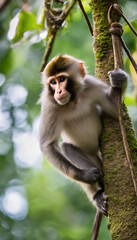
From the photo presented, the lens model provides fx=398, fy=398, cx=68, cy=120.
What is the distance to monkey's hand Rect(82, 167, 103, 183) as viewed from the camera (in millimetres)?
4531

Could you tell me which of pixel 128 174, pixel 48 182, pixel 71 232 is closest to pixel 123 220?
pixel 128 174

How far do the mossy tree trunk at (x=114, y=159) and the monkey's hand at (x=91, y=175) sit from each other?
74 cm

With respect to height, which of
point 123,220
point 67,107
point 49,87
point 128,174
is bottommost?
point 123,220

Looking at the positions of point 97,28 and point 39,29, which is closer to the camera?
point 97,28

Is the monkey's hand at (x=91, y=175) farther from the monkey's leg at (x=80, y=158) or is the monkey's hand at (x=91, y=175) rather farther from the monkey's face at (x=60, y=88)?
the monkey's face at (x=60, y=88)

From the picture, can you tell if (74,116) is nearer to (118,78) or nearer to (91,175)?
(91,175)

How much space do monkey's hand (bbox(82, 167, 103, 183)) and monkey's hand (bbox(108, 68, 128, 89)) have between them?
101cm

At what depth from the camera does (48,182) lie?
14.1 m

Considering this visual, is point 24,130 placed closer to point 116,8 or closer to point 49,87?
point 49,87

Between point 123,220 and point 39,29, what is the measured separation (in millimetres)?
2978

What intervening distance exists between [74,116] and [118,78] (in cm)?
99

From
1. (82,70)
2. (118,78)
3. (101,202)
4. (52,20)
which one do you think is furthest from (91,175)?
(52,20)

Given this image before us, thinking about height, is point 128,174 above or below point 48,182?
above

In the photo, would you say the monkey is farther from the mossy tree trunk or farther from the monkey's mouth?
the mossy tree trunk
